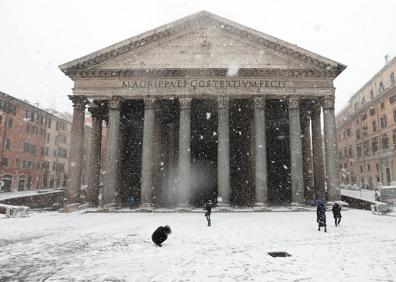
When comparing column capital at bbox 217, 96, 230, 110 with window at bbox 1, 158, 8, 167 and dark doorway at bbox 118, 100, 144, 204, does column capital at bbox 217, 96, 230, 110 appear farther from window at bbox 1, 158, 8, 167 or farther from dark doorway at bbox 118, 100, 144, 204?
window at bbox 1, 158, 8, 167

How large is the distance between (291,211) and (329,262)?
13960 millimetres

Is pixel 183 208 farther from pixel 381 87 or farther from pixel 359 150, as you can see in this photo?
pixel 359 150

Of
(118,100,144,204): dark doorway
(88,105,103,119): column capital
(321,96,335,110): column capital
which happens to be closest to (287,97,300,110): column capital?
(321,96,335,110): column capital

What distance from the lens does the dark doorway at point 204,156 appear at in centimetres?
3067

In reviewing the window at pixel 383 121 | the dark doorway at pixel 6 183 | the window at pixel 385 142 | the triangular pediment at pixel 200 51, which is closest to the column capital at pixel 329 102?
the triangular pediment at pixel 200 51

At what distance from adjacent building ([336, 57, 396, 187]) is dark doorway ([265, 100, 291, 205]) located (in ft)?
59.3

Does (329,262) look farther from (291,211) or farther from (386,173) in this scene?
(386,173)

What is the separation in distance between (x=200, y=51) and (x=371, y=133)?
3488 cm

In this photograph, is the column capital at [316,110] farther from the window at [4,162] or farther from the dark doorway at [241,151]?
the window at [4,162]

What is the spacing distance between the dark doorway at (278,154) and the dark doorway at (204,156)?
5056mm

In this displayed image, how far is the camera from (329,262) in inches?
309

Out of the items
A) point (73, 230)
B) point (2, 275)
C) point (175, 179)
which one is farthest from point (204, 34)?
point (2, 275)

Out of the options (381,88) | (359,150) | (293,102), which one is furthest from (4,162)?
(359,150)

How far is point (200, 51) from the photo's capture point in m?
23.7
